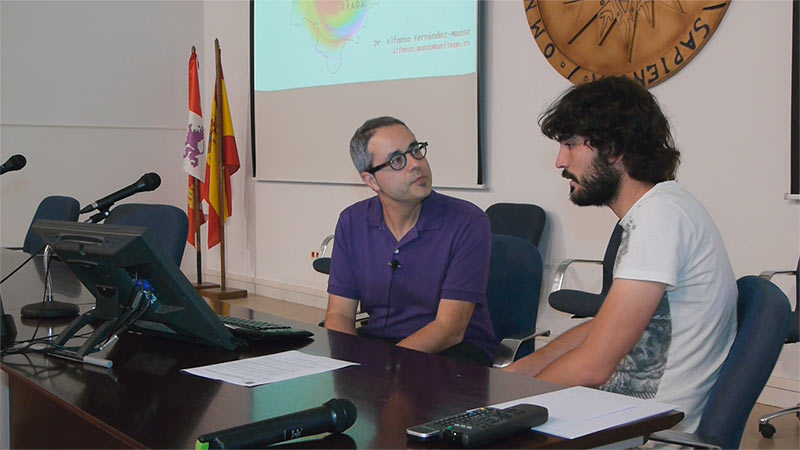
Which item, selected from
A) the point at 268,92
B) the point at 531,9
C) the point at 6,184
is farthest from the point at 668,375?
the point at 6,184

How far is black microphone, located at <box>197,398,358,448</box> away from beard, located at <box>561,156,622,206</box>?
85 centimetres

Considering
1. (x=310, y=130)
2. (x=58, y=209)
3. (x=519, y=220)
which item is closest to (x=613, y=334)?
(x=519, y=220)

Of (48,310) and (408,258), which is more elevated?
(408,258)

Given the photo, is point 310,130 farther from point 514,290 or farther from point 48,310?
point 48,310

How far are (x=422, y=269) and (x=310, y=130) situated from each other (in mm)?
3762

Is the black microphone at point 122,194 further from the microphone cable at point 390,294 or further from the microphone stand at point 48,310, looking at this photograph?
the microphone cable at point 390,294

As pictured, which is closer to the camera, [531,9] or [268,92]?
[531,9]

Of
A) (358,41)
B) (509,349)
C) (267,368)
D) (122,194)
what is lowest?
(509,349)

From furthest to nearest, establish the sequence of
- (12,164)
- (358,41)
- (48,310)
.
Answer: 1. (358,41)
2. (12,164)
3. (48,310)

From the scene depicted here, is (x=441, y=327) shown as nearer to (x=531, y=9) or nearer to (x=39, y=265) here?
(x=39, y=265)

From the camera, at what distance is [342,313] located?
2.52m

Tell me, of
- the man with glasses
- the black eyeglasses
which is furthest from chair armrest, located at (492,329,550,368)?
the black eyeglasses

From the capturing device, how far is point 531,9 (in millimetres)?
4469

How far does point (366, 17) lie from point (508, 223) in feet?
6.16
